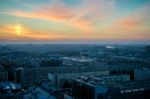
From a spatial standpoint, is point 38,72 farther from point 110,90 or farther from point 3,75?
point 110,90

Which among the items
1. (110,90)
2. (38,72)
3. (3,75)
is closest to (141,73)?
(38,72)

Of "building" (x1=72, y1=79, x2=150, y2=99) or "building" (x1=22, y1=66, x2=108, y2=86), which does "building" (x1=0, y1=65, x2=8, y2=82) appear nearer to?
"building" (x1=22, y1=66, x2=108, y2=86)

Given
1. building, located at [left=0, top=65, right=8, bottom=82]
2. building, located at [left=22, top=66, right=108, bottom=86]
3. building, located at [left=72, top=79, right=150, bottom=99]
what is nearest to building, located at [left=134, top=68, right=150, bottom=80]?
building, located at [left=22, top=66, right=108, bottom=86]

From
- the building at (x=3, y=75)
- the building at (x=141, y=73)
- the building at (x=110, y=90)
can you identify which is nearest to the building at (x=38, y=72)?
the building at (x=3, y=75)

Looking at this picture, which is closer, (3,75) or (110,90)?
(110,90)

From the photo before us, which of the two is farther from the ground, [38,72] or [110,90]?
[110,90]

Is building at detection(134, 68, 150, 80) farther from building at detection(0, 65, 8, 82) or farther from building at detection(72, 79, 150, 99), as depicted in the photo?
building at detection(0, 65, 8, 82)

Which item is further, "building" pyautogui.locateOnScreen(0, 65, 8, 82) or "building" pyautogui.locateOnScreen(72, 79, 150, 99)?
"building" pyautogui.locateOnScreen(0, 65, 8, 82)

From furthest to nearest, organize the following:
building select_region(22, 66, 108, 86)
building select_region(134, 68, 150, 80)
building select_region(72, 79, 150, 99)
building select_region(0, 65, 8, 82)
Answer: building select_region(134, 68, 150, 80) → building select_region(22, 66, 108, 86) → building select_region(0, 65, 8, 82) → building select_region(72, 79, 150, 99)

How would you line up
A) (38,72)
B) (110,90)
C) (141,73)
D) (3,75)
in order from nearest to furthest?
(110,90) → (3,75) → (141,73) → (38,72)

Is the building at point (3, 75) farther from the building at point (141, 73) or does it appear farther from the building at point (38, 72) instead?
the building at point (141, 73)

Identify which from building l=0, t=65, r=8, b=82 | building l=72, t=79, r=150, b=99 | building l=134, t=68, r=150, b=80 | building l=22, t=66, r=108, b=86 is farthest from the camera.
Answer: building l=134, t=68, r=150, b=80

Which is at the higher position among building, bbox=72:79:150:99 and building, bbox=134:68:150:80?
building, bbox=72:79:150:99
